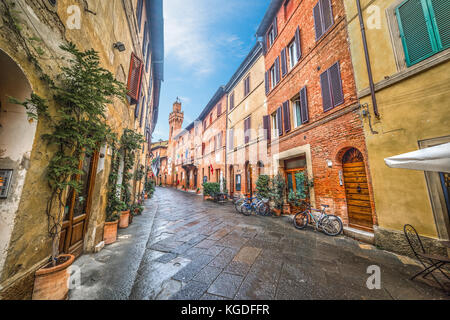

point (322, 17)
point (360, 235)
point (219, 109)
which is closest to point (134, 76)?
point (322, 17)

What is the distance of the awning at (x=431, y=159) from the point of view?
2236 mm

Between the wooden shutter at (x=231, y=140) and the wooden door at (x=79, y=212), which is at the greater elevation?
the wooden shutter at (x=231, y=140)

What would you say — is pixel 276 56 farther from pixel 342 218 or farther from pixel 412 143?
pixel 342 218

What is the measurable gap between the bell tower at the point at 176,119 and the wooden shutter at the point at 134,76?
22183 mm

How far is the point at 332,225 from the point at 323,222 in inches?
8.8

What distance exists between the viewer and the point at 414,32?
3529 millimetres

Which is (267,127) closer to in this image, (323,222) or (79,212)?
(323,222)

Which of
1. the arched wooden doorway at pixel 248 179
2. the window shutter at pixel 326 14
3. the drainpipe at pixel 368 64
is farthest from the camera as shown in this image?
the arched wooden doorway at pixel 248 179

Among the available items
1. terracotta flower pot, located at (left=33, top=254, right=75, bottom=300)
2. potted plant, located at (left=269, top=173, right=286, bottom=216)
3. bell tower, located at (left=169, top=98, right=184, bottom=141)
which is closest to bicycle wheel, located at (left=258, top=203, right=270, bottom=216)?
potted plant, located at (left=269, top=173, right=286, bottom=216)

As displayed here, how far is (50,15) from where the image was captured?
1.75 m

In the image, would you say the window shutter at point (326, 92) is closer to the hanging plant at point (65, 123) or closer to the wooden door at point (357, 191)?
the wooden door at point (357, 191)

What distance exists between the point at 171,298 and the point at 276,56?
10.00 meters

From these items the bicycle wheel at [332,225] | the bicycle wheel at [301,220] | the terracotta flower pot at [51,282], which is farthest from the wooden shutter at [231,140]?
the terracotta flower pot at [51,282]
